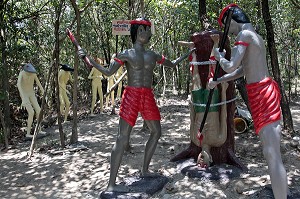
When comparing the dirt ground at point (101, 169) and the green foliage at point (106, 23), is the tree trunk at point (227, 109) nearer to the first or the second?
→ the dirt ground at point (101, 169)

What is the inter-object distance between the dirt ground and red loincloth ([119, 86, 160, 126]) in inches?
38.7

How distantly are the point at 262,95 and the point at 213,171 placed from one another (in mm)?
1490

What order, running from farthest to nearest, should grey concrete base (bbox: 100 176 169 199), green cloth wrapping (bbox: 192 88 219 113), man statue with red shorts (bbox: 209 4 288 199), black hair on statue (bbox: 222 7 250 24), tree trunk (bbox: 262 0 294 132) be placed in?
1. tree trunk (bbox: 262 0 294 132)
2. green cloth wrapping (bbox: 192 88 219 113)
3. grey concrete base (bbox: 100 176 169 199)
4. black hair on statue (bbox: 222 7 250 24)
5. man statue with red shorts (bbox: 209 4 288 199)

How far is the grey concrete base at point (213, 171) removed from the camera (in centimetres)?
436

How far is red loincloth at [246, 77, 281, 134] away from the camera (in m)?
3.35

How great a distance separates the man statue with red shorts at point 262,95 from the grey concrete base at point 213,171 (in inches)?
43.6

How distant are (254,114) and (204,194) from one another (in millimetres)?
1229

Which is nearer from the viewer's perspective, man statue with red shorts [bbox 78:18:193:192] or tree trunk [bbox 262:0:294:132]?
man statue with red shorts [bbox 78:18:193:192]

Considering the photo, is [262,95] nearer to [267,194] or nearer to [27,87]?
[267,194]

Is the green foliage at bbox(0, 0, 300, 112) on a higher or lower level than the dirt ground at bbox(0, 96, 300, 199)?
higher

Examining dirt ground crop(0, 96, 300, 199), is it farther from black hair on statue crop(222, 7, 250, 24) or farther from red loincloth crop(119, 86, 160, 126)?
black hair on statue crop(222, 7, 250, 24)

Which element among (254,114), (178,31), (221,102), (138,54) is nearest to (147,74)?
(138,54)

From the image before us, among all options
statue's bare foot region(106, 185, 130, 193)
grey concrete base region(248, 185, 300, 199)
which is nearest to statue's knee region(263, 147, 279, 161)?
grey concrete base region(248, 185, 300, 199)

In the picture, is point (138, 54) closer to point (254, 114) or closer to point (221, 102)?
point (221, 102)
